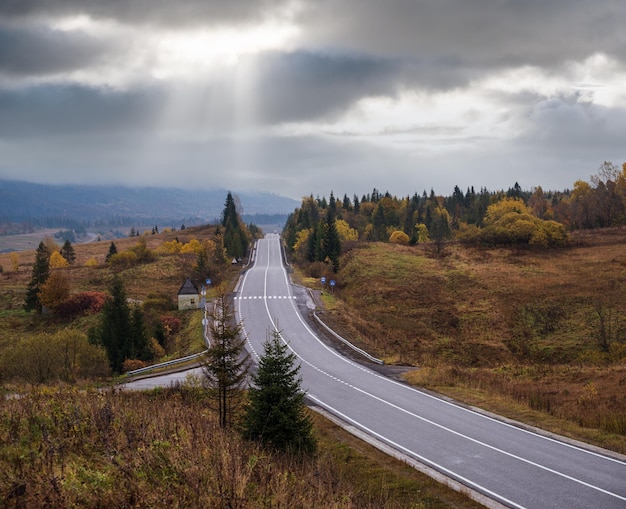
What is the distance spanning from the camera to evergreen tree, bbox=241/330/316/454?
1488 cm

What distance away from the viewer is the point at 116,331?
41.1 meters

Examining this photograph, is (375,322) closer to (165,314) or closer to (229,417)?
(165,314)

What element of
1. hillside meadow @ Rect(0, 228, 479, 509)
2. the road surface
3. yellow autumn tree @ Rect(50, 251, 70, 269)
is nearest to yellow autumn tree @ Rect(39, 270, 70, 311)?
the road surface

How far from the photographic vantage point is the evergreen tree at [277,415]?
14.9m

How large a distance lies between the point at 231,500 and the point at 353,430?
12122 mm

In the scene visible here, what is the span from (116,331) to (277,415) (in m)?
29.9

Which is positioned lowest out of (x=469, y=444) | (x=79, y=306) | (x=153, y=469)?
A: (x=79, y=306)

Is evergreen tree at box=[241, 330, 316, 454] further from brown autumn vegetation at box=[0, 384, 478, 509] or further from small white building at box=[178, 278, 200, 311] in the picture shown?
small white building at box=[178, 278, 200, 311]

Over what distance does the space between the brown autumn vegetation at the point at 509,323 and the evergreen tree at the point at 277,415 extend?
33.7 ft

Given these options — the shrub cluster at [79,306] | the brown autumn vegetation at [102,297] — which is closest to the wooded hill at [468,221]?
the brown autumn vegetation at [102,297]

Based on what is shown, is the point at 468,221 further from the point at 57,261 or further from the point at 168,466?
the point at 168,466

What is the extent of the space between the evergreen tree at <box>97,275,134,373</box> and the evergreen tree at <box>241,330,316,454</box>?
27928 mm

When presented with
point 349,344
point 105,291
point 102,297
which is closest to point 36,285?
point 102,297

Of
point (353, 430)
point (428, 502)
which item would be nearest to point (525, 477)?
point (428, 502)
